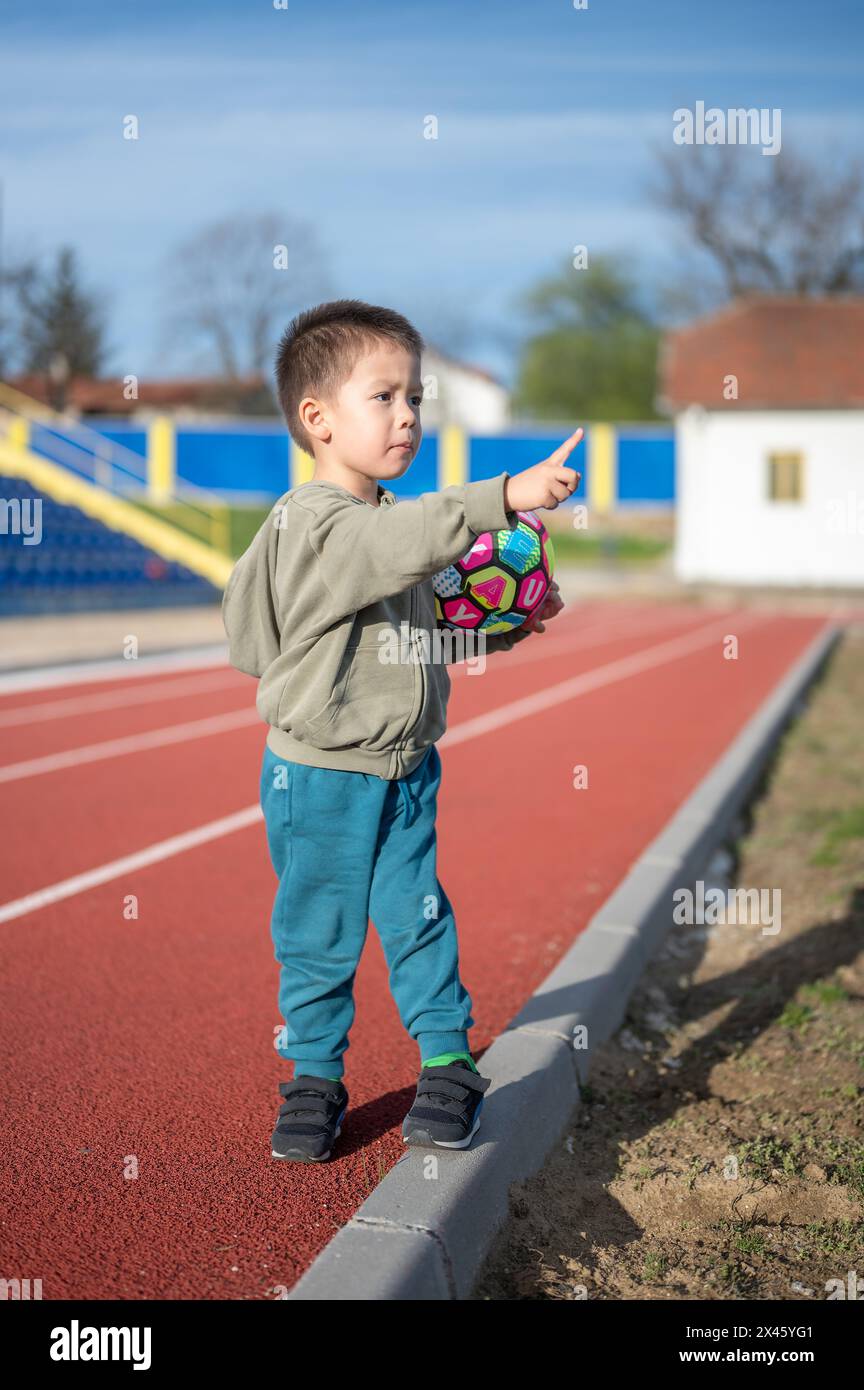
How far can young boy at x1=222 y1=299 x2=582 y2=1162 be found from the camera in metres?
2.97

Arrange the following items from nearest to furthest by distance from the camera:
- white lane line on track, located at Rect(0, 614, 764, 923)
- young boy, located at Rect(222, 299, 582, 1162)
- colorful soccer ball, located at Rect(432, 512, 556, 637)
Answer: young boy, located at Rect(222, 299, 582, 1162) < colorful soccer ball, located at Rect(432, 512, 556, 637) < white lane line on track, located at Rect(0, 614, 764, 923)

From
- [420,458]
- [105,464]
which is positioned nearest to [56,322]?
[105,464]

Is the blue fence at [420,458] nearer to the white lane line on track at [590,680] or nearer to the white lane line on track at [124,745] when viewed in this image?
the white lane line on track at [590,680]

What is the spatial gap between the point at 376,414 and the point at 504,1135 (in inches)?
65.9

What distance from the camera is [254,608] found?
3.02 meters

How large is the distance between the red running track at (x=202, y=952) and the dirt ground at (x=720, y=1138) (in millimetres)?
405

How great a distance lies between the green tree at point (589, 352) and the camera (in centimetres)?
6600

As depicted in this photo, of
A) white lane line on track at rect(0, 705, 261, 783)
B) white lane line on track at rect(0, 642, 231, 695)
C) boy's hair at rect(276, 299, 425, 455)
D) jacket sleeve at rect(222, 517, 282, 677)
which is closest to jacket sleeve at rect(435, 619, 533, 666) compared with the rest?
jacket sleeve at rect(222, 517, 282, 677)

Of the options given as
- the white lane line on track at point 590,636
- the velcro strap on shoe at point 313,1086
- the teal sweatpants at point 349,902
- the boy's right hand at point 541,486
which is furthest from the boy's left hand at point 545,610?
the white lane line on track at point 590,636

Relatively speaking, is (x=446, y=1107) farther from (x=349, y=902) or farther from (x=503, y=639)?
(x=503, y=639)

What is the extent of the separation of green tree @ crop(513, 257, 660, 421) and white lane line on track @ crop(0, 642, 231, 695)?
1969 inches

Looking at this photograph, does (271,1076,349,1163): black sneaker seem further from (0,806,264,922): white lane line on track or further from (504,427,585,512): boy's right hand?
(0,806,264,922): white lane line on track

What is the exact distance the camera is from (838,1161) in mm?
3275
